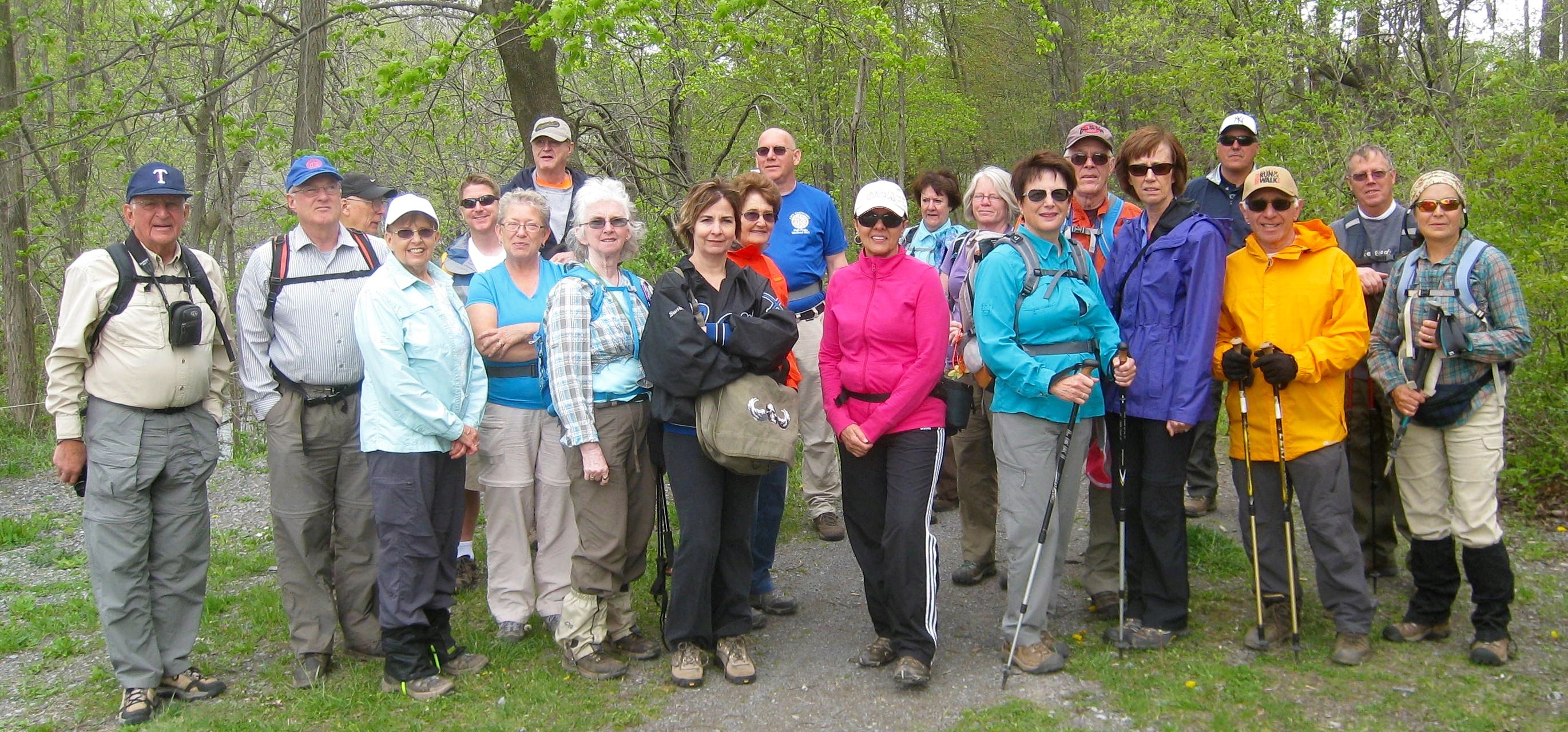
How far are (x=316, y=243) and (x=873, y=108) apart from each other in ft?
46.6

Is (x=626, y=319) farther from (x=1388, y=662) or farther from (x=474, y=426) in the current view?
(x=1388, y=662)

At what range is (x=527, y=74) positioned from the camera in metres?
8.36

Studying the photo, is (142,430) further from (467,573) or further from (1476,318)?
(1476,318)

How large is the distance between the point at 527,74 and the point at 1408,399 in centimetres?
656

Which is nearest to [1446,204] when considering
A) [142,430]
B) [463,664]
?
[463,664]

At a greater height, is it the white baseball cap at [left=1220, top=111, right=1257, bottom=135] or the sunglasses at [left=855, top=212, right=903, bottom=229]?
the white baseball cap at [left=1220, top=111, right=1257, bottom=135]

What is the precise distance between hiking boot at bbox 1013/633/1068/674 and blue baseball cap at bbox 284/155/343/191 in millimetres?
3644

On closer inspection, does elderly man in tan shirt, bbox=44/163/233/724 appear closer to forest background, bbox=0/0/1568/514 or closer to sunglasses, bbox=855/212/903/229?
sunglasses, bbox=855/212/903/229

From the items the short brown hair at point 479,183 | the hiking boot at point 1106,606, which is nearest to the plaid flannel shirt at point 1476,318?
the hiking boot at point 1106,606

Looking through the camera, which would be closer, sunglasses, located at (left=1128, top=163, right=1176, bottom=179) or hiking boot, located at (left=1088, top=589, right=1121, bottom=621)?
sunglasses, located at (left=1128, top=163, right=1176, bottom=179)

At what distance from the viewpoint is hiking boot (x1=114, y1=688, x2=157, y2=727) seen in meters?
4.25

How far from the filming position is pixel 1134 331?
4.52 metres

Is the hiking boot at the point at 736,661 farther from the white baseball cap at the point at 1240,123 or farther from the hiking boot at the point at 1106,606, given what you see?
the white baseball cap at the point at 1240,123

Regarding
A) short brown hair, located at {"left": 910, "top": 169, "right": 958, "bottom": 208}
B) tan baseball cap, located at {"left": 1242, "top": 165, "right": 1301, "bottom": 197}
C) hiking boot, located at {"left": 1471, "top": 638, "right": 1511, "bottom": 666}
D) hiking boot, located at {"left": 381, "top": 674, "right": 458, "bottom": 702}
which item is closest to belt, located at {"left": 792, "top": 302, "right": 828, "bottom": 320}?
short brown hair, located at {"left": 910, "top": 169, "right": 958, "bottom": 208}
